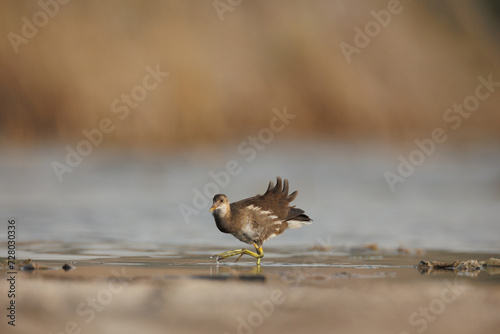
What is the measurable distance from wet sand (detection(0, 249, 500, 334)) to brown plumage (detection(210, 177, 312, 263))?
1.46 feet

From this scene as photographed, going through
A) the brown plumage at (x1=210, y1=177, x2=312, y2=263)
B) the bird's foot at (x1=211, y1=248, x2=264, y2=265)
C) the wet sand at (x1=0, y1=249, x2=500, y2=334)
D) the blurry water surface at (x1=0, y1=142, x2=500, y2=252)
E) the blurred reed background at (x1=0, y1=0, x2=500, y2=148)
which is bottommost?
the wet sand at (x1=0, y1=249, x2=500, y2=334)

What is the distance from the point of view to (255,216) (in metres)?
12.2

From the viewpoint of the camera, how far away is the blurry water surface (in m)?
14.8

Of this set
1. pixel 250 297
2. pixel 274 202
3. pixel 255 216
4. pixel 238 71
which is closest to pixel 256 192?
pixel 274 202

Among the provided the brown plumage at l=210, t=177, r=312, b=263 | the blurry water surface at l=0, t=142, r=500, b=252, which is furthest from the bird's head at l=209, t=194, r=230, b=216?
the blurry water surface at l=0, t=142, r=500, b=252

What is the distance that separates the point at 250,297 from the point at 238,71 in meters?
30.0

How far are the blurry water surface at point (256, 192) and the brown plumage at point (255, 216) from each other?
50.7 inches

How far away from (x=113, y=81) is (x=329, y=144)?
7.69 m

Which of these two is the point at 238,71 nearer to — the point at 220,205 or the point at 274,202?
the point at 274,202

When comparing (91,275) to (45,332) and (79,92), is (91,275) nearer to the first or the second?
(45,332)

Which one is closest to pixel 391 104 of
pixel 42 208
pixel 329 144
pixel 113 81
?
pixel 329 144

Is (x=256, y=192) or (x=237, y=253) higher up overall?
(x=256, y=192)

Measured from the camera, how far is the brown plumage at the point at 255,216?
39.3ft

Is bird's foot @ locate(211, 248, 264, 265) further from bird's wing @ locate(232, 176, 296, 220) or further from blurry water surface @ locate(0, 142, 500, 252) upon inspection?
blurry water surface @ locate(0, 142, 500, 252)
